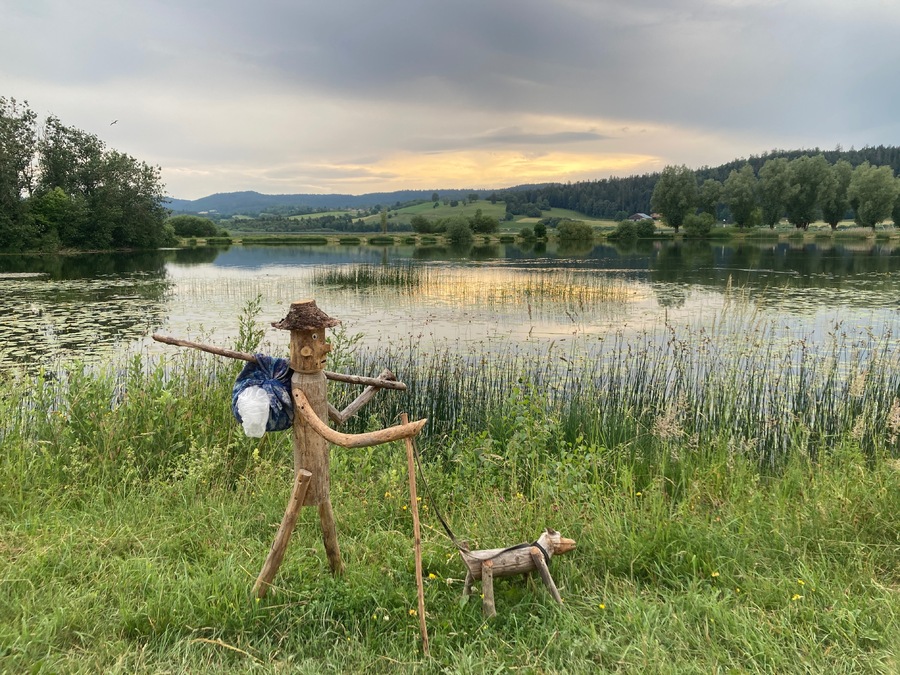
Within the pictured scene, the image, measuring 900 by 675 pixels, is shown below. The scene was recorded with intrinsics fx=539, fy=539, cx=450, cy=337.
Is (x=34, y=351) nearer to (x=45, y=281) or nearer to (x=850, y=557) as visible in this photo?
(x=850, y=557)

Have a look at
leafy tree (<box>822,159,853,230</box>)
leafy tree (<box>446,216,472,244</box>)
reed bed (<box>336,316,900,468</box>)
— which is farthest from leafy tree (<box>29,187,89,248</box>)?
leafy tree (<box>822,159,853,230</box>)

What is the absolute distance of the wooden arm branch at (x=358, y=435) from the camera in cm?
245

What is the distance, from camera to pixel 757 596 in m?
2.97

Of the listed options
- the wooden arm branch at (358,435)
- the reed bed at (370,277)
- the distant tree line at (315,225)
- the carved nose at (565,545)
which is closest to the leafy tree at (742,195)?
the distant tree line at (315,225)

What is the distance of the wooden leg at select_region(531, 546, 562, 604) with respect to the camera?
9.55 ft

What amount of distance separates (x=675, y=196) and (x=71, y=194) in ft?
253

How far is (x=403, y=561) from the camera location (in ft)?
10.8

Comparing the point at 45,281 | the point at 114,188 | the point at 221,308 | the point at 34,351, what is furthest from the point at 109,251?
the point at 34,351

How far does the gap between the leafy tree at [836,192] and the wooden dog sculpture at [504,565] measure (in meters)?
86.9

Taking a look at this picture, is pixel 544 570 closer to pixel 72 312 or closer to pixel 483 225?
pixel 72 312

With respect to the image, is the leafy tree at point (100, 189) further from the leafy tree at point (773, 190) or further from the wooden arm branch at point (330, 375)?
the leafy tree at point (773, 190)

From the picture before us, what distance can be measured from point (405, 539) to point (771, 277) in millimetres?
26152

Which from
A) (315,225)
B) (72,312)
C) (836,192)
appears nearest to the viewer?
(72,312)

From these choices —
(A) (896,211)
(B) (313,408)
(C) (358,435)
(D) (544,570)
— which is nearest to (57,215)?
(B) (313,408)
